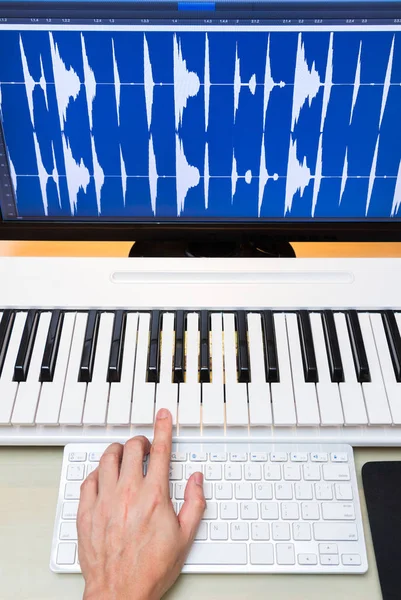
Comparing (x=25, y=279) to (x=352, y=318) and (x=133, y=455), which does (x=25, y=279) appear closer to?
(x=133, y=455)

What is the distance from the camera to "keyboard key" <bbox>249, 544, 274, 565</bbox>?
2.08 feet

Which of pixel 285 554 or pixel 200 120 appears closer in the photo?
pixel 285 554

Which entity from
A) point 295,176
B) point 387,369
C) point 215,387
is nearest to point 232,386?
point 215,387

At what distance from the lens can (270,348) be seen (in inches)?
31.5

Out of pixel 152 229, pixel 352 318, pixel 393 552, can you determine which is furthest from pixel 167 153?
pixel 393 552

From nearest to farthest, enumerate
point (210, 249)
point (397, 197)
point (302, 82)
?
point (302, 82)
point (397, 197)
point (210, 249)

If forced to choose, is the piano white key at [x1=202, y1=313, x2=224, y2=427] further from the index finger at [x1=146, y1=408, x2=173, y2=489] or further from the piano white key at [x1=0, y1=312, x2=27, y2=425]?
the piano white key at [x1=0, y1=312, x2=27, y2=425]

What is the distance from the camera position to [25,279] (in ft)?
2.84

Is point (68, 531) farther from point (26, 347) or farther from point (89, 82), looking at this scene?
point (89, 82)


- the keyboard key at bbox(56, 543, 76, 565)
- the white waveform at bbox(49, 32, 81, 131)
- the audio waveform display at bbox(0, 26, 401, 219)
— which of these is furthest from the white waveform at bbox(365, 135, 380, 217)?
the keyboard key at bbox(56, 543, 76, 565)

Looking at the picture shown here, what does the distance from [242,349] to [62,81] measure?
1.46ft

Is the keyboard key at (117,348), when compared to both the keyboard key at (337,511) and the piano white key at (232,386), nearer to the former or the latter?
the piano white key at (232,386)

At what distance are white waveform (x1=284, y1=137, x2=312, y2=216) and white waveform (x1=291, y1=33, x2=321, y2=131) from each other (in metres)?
0.06

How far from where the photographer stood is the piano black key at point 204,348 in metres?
0.77
